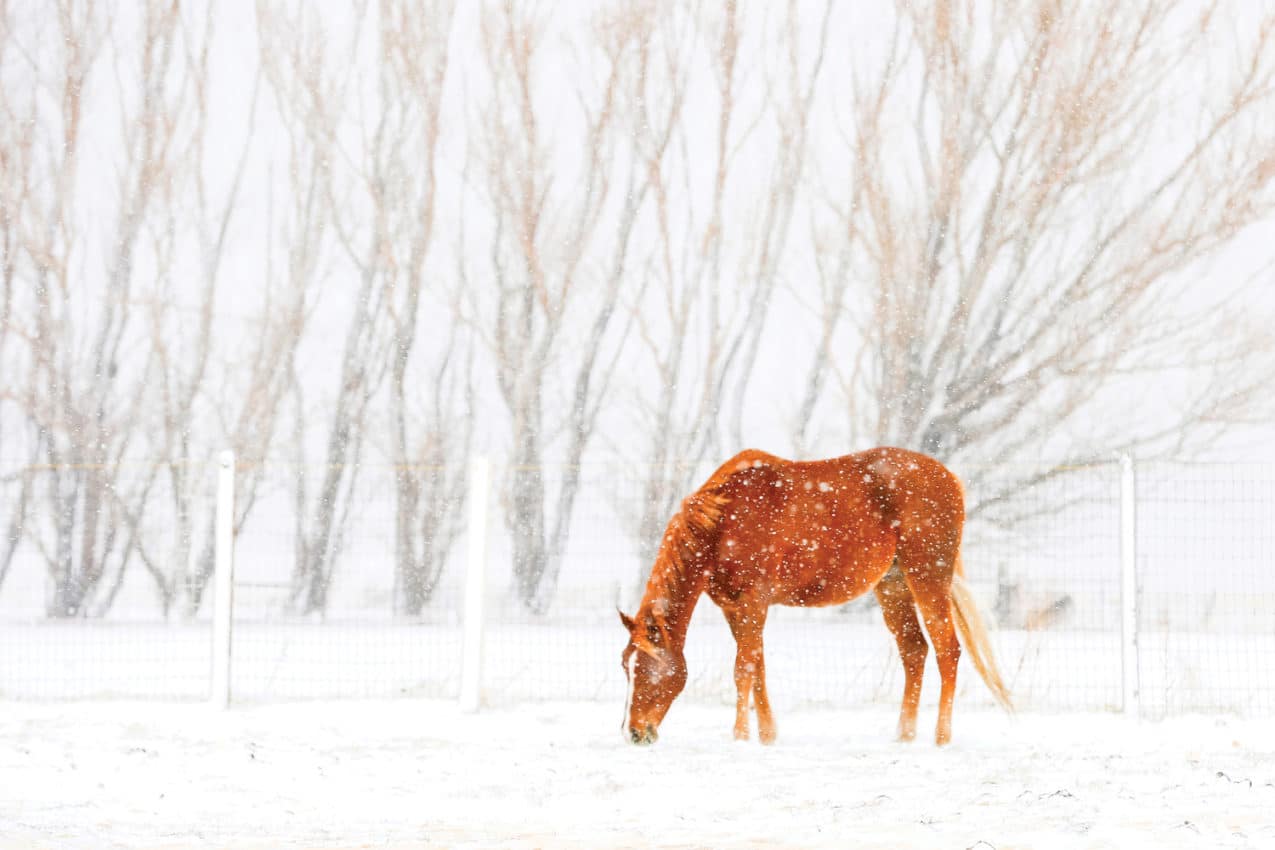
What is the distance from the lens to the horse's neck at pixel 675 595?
5.82 meters

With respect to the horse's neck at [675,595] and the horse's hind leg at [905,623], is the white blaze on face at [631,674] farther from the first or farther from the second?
the horse's hind leg at [905,623]

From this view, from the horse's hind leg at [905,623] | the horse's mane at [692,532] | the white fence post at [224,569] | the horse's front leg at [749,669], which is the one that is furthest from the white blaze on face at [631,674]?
the white fence post at [224,569]

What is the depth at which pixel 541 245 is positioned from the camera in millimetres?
12539

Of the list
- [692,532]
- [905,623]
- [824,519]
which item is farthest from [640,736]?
[905,623]

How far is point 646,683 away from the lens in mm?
5672

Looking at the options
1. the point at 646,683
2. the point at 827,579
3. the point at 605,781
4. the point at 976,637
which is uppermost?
the point at 827,579

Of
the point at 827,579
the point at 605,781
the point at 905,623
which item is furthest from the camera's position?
the point at 905,623

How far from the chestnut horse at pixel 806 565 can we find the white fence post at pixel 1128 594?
102 cm

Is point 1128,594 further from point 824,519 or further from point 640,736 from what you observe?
point 640,736

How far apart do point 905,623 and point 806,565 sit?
0.76m

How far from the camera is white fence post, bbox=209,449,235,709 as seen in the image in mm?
7336

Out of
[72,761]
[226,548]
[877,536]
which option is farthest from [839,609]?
[72,761]

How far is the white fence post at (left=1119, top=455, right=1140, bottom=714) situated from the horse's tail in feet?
3.29

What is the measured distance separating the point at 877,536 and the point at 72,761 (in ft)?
12.1
